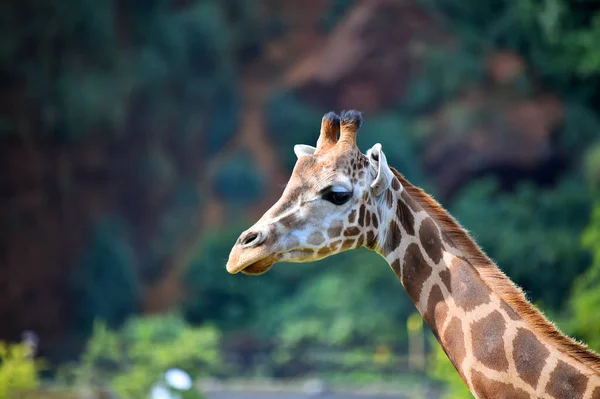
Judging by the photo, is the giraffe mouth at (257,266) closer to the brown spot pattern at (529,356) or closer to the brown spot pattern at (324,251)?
the brown spot pattern at (324,251)

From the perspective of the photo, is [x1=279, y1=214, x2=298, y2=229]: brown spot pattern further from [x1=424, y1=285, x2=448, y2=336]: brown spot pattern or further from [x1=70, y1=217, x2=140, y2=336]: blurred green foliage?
[x1=70, y1=217, x2=140, y2=336]: blurred green foliage

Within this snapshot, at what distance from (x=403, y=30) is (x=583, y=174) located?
6.41 m

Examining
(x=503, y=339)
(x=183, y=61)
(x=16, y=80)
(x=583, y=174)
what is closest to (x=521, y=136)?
(x=583, y=174)

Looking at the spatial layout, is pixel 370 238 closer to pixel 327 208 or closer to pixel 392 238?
pixel 392 238

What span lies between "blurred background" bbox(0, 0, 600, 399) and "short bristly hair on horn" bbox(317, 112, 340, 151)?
54.0 feet

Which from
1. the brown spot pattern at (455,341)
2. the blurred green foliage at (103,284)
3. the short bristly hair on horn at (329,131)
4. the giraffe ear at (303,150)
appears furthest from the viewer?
the blurred green foliage at (103,284)

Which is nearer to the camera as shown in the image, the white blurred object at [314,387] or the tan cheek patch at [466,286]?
the tan cheek patch at [466,286]

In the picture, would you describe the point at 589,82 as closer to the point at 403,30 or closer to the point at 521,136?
the point at 521,136

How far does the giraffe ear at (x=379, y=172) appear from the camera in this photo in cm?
450

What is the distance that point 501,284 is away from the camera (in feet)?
14.4

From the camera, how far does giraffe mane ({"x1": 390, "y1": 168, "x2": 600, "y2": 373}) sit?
4.09 metres

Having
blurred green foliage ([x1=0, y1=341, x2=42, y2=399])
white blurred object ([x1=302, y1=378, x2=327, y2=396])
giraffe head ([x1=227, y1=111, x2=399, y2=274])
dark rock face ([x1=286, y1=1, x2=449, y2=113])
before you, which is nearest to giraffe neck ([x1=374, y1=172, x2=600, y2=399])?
giraffe head ([x1=227, y1=111, x2=399, y2=274])

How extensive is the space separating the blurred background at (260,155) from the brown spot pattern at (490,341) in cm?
1666

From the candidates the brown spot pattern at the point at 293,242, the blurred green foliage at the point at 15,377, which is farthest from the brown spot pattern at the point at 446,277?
the blurred green foliage at the point at 15,377
